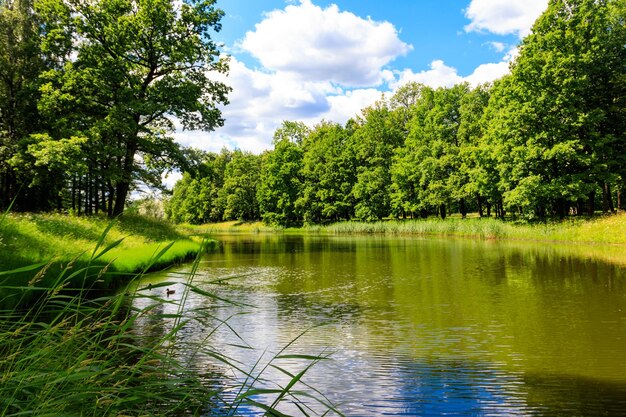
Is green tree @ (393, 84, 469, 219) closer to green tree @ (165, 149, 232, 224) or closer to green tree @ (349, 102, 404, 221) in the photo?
green tree @ (349, 102, 404, 221)

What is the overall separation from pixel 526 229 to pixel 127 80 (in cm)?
3210

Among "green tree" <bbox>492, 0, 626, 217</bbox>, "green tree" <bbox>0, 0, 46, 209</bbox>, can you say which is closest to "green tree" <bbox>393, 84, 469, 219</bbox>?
"green tree" <bbox>492, 0, 626, 217</bbox>

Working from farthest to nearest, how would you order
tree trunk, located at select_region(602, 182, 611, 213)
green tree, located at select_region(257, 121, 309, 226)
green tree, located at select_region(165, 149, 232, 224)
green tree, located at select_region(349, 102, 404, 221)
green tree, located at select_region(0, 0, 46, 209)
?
green tree, located at select_region(165, 149, 232, 224)
green tree, located at select_region(257, 121, 309, 226)
green tree, located at select_region(349, 102, 404, 221)
tree trunk, located at select_region(602, 182, 611, 213)
green tree, located at select_region(0, 0, 46, 209)

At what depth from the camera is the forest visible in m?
26.2

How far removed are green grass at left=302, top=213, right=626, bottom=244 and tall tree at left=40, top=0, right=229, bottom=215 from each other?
980 inches

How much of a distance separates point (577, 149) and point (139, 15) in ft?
115

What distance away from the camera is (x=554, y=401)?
5.50m

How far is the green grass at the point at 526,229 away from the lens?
2712cm

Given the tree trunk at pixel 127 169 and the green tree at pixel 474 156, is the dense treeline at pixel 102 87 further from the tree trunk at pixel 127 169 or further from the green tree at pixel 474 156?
the green tree at pixel 474 156

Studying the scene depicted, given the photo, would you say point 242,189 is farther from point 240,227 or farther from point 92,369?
point 92,369

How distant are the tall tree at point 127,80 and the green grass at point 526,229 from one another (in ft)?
81.6

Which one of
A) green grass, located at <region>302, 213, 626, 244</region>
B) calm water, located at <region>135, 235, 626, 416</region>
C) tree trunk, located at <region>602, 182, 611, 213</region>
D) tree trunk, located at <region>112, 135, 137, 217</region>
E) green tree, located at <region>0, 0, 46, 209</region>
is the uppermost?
green tree, located at <region>0, 0, 46, 209</region>

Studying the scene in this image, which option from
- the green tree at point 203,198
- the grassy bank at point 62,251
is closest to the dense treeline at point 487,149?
the green tree at point 203,198

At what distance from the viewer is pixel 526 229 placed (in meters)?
33.3
